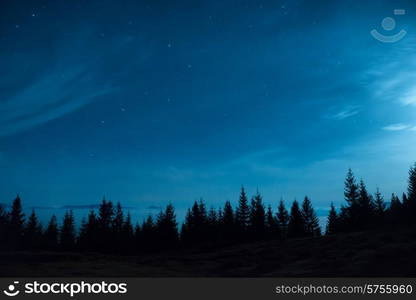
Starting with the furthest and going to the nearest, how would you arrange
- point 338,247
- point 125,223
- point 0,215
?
point 125,223, point 0,215, point 338,247

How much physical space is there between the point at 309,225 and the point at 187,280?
207 ft

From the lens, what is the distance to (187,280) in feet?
22.2

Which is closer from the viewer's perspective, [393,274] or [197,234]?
[393,274]

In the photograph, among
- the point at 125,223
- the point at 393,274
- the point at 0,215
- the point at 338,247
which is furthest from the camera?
the point at 125,223

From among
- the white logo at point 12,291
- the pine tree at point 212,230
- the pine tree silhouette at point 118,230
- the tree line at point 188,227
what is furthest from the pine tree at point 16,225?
the white logo at point 12,291

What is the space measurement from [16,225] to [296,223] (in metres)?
58.1

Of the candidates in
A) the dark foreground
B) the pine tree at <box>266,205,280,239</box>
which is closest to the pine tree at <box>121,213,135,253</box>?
the pine tree at <box>266,205,280,239</box>

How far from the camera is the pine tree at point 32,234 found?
54.0 metres

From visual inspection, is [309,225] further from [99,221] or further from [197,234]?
[99,221]

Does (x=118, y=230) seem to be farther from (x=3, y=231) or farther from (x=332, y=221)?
(x=332, y=221)

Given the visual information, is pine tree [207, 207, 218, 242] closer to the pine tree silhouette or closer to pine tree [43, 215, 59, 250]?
the pine tree silhouette

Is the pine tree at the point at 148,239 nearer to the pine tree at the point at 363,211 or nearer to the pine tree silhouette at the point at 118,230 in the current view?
the pine tree silhouette at the point at 118,230

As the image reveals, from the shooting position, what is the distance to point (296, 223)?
5962cm

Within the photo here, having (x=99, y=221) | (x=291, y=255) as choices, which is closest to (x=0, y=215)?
(x=99, y=221)
